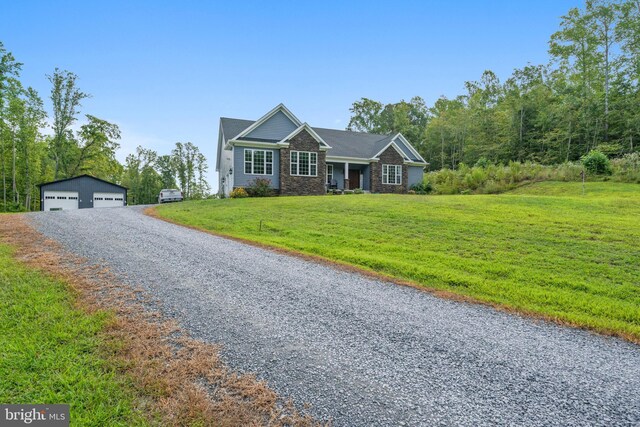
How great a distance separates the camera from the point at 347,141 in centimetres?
2848

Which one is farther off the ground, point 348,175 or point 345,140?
point 345,140

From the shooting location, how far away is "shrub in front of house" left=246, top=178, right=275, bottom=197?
69.6 feet

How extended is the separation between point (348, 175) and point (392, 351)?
77.8 ft

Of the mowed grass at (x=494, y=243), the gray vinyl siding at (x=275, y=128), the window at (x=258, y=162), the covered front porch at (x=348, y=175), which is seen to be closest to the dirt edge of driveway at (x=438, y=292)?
the mowed grass at (x=494, y=243)

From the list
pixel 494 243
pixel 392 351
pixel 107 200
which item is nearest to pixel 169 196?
pixel 107 200

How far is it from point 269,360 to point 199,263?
416cm

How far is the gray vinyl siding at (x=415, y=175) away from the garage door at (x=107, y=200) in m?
25.7

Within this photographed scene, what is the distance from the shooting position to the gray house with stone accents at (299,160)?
71.5ft

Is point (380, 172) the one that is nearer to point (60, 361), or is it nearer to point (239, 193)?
point (239, 193)

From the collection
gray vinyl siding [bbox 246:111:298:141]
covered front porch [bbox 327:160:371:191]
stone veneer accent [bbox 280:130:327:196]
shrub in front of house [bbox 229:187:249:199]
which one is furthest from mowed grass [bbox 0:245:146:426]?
covered front porch [bbox 327:160:371:191]

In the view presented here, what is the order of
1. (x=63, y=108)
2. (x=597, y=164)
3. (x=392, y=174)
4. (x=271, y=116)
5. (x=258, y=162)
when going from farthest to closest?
(x=63, y=108) → (x=392, y=174) → (x=271, y=116) → (x=258, y=162) → (x=597, y=164)

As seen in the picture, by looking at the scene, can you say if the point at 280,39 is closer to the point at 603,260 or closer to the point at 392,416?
the point at 603,260

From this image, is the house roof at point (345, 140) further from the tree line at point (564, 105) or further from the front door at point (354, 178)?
the tree line at point (564, 105)

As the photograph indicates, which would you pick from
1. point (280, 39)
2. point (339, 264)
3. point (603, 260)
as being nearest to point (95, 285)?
point (339, 264)
